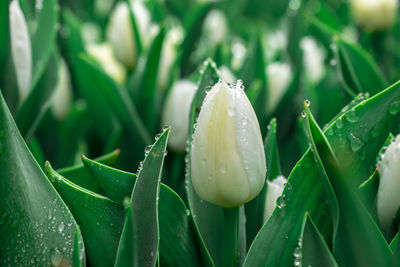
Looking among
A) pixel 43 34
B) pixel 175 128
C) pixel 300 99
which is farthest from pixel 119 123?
pixel 300 99

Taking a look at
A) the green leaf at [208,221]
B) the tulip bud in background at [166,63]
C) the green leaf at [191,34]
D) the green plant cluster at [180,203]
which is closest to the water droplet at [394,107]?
the green plant cluster at [180,203]

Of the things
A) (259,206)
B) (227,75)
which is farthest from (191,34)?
(259,206)

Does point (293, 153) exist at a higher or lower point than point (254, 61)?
lower

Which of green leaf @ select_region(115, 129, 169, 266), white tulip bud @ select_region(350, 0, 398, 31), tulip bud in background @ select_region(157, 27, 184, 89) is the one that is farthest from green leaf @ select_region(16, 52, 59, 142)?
white tulip bud @ select_region(350, 0, 398, 31)

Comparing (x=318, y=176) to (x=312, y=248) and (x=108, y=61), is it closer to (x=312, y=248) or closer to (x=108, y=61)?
(x=312, y=248)

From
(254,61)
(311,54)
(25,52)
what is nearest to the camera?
(25,52)

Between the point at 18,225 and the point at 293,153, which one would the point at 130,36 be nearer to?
the point at 293,153

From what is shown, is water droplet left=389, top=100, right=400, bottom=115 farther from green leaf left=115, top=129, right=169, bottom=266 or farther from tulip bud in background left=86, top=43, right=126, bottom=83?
tulip bud in background left=86, top=43, right=126, bottom=83
